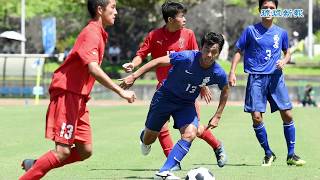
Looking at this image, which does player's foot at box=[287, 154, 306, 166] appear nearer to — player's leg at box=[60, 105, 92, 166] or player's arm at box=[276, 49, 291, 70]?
player's arm at box=[276, 49, 291, 70]

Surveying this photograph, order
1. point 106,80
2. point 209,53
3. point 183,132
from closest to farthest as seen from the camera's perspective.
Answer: point 106,80, point 209,53, point 183,132

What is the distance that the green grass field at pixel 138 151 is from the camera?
10.9m

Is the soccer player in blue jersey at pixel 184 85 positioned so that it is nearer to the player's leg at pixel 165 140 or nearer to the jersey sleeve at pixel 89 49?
the player's leg at pixel 165 140

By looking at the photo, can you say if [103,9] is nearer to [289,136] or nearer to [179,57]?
[179,57]

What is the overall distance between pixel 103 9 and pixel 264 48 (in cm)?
403

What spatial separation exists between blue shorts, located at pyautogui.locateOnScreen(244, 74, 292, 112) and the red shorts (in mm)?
4172

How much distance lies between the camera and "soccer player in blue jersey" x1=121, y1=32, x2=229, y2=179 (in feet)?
32.0

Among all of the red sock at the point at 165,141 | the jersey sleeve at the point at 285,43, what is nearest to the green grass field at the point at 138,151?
the red sock at the point at 165,141

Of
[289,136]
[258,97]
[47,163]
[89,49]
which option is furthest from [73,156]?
[289,136]

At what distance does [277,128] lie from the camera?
20906 mm

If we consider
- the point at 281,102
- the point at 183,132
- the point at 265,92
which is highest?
the point at 265,92

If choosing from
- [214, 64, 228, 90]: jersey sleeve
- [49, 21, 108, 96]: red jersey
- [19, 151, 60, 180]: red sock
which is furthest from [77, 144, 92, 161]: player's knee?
[214, 64, 228, 90]: jersey sleeve

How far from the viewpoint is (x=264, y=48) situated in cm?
1223

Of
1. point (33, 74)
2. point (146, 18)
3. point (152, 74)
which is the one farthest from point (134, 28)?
point (33, 74)
